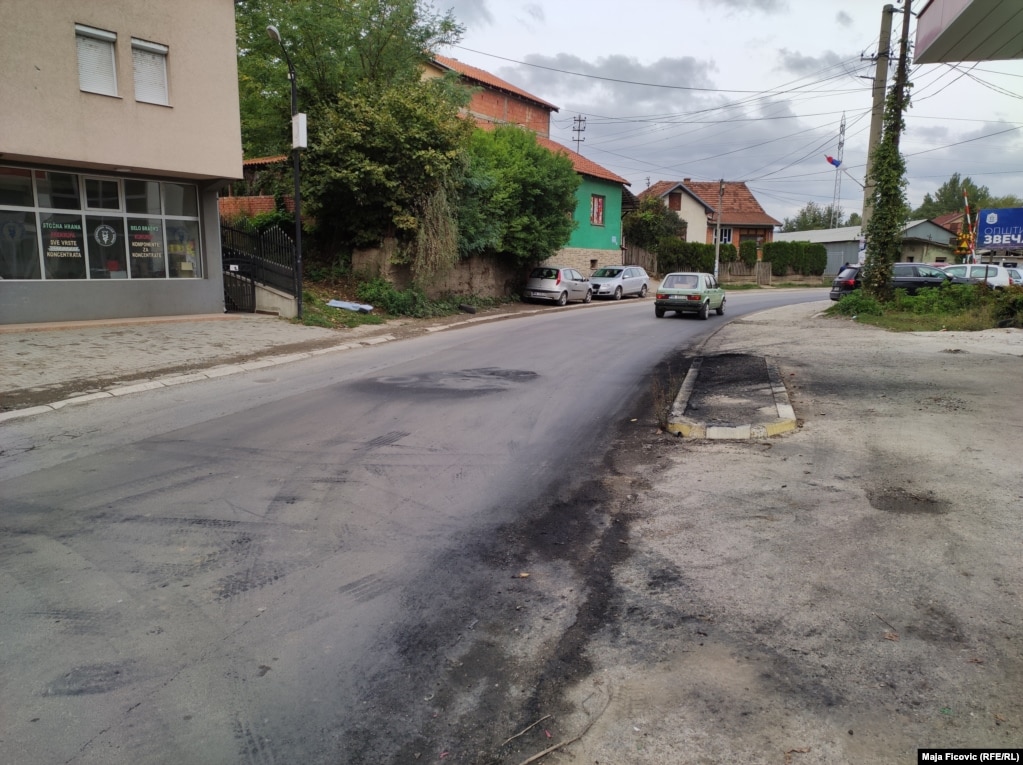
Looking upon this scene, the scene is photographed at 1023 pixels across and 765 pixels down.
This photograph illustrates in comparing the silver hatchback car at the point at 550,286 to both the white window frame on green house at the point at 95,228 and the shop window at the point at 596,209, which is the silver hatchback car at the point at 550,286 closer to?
the shop window at the point at 596,209

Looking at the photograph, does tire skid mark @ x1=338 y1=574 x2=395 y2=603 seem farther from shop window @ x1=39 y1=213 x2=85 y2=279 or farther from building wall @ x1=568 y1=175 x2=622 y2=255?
building wall @ x1=568 y1=175 x2=622 y2=255

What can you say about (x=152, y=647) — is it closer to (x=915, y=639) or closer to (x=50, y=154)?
(x=915, y=639)

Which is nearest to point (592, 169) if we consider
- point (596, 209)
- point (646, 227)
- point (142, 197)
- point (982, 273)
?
point (596, 209)

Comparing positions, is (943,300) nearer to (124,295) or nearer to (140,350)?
(140,350)

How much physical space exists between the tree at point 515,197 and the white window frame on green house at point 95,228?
9020mm

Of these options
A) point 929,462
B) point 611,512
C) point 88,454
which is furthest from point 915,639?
point 88,454

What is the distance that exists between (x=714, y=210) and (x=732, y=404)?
191 ft

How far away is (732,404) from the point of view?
930 cm

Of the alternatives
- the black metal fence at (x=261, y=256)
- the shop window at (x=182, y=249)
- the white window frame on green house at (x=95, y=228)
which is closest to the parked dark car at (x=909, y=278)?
the black metal fence at (x=261, y=256)

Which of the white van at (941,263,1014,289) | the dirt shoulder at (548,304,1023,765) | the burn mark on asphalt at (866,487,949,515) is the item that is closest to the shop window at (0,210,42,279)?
the dirt shoulder at (548,304,1023,765)

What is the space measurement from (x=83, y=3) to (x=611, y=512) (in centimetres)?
1612

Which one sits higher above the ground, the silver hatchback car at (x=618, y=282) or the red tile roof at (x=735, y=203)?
the red tile roof at (x=735, y=203)

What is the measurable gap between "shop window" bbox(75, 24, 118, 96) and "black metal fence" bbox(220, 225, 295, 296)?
5067mm

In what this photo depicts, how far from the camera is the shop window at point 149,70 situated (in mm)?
15922
